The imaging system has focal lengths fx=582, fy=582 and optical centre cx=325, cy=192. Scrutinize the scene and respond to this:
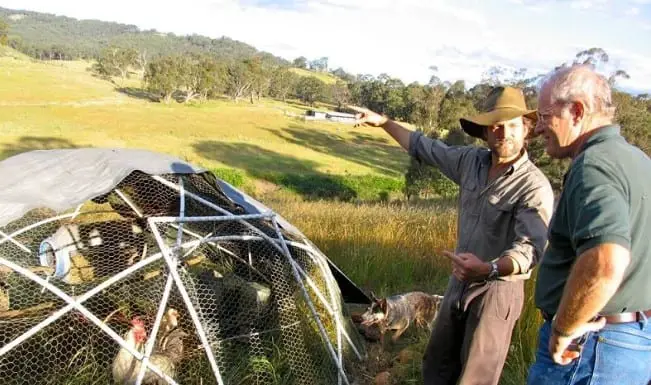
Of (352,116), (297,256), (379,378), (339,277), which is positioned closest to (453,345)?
(379,378)

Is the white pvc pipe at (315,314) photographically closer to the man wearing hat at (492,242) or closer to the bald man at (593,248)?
the man wearing hat at (492,242)

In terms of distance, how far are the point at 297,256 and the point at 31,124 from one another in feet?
142

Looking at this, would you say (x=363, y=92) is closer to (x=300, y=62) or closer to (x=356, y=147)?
(x=356, y=147)

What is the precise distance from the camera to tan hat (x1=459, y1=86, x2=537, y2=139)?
118 inches

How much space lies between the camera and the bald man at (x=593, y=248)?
71.8 inches

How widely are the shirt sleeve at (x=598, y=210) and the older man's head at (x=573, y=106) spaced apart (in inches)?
9.8

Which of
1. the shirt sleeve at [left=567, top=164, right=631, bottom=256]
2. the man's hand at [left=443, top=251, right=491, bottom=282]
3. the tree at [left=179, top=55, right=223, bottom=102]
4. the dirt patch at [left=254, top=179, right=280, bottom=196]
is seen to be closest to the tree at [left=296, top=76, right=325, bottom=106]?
the tree at [left=179, top=55, right=223, bottom=102]

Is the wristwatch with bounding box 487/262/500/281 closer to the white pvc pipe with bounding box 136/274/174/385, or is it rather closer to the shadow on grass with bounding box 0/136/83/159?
the white pvc pipe with bounding box 136/274/174/385

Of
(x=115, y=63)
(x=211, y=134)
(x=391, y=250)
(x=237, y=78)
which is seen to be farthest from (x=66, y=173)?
(x=115, y=63)

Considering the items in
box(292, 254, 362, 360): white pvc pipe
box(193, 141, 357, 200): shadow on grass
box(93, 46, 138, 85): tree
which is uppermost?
box(292, 254, 362, 360): white pvc pipe

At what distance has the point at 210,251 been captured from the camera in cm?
509

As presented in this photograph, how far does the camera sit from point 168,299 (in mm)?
4090

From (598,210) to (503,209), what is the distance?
1189 mm

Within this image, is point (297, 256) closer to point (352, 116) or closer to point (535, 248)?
point (352, 116)
